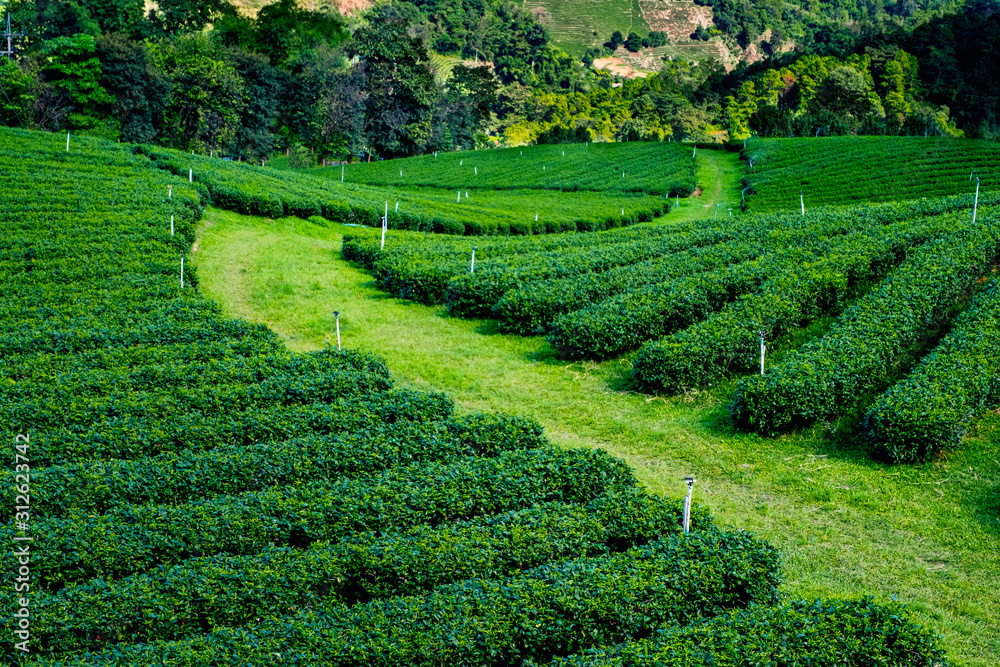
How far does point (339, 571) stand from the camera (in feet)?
38.1

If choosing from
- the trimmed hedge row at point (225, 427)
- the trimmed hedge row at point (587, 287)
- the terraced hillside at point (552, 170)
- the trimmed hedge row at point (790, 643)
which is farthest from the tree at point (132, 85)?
the trimmed hedge row at point (790, 643)

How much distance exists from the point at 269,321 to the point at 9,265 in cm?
912

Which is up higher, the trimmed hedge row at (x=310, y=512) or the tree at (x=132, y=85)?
the tree at (x=132, y=85)

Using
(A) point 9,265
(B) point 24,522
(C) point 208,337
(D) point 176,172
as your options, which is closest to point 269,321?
(C) point 208,337

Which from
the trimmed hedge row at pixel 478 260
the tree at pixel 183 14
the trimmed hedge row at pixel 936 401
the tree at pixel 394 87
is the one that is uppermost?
the tree at pixel 183 14

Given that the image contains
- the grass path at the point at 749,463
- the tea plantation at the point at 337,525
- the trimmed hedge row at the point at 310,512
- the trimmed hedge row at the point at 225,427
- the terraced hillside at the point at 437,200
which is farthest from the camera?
the terraced hillside at the point at 437,200

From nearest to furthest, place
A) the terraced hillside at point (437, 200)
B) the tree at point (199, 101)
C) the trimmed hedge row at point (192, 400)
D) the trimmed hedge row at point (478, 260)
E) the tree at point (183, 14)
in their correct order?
the trimmed hedge row at point (192, 400)
the trimmed hedge row at point (478, 260)
the terraced hillside at point (437, 200)
the tree at point (199, 101)
the tree at point (183, 14)

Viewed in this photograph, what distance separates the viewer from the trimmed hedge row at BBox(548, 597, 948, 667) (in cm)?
990

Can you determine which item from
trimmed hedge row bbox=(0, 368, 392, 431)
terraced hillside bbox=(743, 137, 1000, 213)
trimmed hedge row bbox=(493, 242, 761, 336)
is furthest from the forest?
trimmed hedge row bbox=(0, 368, 392, 431)

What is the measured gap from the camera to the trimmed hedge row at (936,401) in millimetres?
16938

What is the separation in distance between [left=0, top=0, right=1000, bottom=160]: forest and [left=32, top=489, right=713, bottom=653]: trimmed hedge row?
6653cm

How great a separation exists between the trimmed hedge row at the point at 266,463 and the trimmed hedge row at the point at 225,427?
0.41m

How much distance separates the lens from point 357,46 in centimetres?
9100

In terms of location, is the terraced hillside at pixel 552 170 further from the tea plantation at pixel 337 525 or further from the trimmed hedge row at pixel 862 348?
the tea plantation at pixel 337 525
